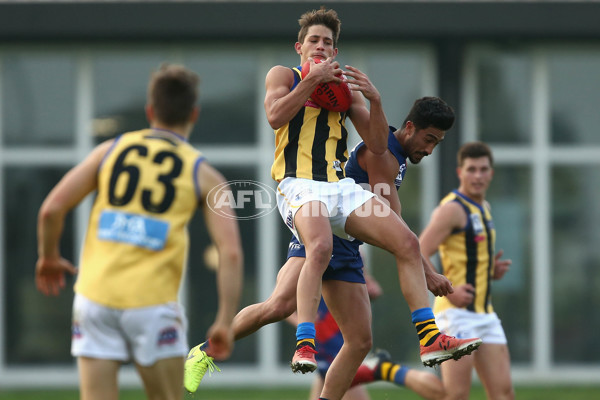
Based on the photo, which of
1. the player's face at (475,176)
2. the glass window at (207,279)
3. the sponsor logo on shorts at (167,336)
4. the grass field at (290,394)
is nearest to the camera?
the sponsor logo on shorts at (167,336)

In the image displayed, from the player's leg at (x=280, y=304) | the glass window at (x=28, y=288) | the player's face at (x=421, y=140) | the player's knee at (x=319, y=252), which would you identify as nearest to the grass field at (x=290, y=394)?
the glass window at (x=28, y=288)

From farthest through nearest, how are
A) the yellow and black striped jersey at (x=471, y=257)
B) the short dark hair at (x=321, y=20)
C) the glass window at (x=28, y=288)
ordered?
the glass window at (x=28, y=288), the yellow and black striped jersey at (x=471, y=257), the short dark hair at (x=321, y=20)

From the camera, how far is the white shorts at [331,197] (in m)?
6.16

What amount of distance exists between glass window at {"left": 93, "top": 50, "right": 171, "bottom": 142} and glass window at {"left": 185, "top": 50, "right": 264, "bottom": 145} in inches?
27.6

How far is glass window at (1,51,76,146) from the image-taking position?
14.0 meters

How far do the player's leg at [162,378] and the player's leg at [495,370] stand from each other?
138 inches

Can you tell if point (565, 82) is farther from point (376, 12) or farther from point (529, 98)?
point (376, 12)

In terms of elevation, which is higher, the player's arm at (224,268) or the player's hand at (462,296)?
the player's arm at (224,268)

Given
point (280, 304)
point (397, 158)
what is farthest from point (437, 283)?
point (280, 304)

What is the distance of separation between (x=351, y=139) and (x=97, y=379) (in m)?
9.39

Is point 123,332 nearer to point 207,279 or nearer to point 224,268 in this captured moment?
point 224,268

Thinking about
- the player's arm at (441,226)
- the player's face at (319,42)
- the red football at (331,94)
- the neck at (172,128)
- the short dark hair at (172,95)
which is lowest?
the player's arm at (441,226)

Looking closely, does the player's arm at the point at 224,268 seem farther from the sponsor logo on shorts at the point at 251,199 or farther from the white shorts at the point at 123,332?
the sponsor logo on shorts at the point at 251,199

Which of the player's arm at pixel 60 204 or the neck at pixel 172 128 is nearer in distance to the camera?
the player's arm at pixel 60 204
